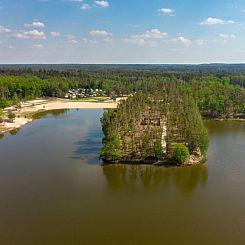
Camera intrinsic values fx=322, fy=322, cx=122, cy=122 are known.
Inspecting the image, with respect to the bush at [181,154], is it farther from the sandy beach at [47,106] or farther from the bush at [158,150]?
the sandy beach at [47,106]

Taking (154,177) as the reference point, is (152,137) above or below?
above

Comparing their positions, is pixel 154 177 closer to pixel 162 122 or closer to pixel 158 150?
pixel 158 150

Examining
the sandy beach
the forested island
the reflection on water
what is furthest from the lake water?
the sandy beach

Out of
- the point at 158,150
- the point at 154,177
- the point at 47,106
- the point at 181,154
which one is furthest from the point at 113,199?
the point at 47,106

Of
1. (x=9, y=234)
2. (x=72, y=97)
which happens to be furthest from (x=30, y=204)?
(x=72, y=97)

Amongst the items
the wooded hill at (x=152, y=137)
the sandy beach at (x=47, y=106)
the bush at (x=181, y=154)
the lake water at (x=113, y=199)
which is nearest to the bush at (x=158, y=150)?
the wooded hill at (x=152, y=137)

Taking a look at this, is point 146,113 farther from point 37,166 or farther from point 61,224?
point 61,224
